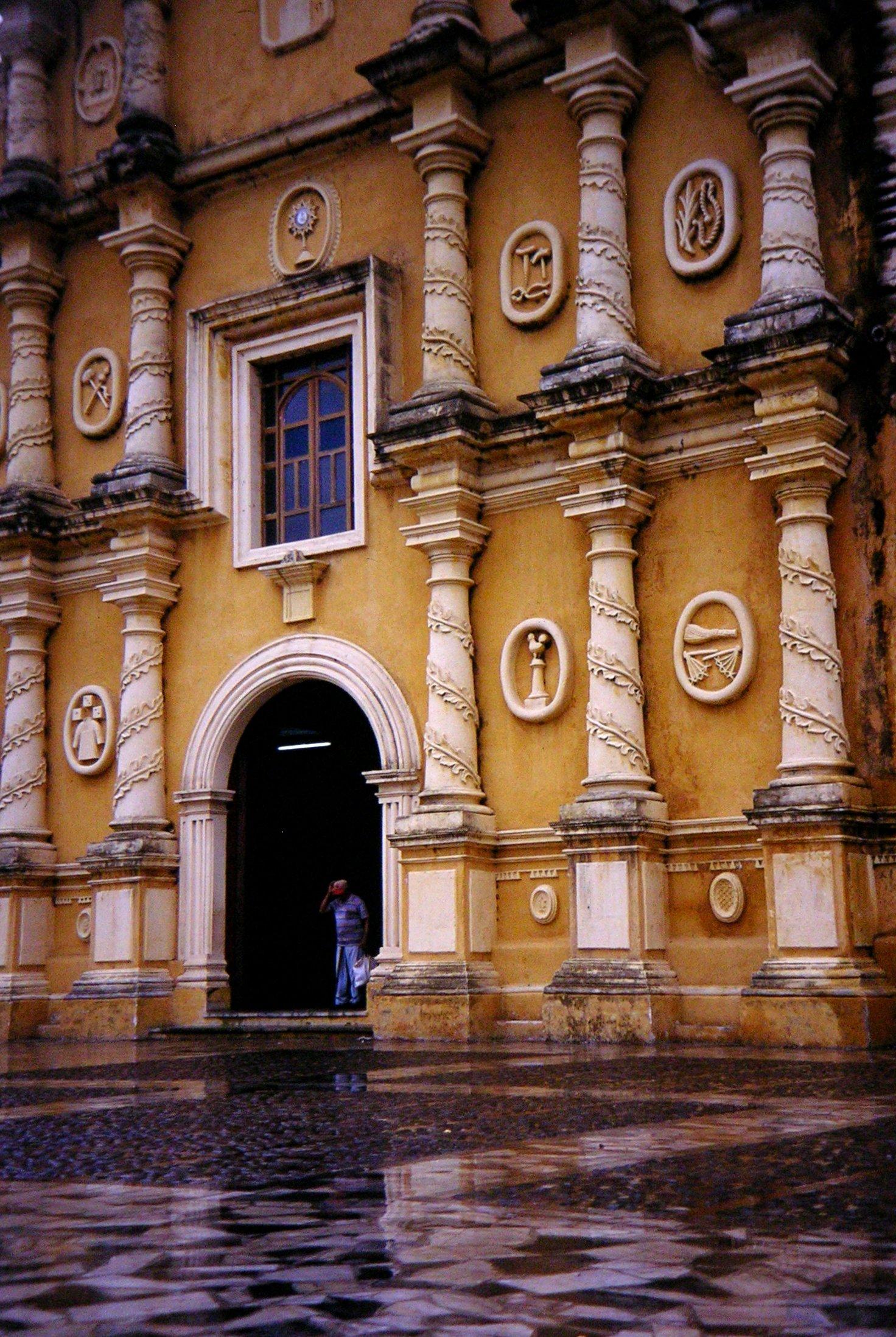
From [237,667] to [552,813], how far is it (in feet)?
A: 12.8

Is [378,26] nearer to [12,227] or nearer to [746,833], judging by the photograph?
[12,227]

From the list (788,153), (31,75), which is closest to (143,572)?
(31,75)

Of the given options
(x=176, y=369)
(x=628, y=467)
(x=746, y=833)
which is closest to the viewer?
(x=746, y=833)

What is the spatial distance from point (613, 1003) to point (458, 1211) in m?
8.18

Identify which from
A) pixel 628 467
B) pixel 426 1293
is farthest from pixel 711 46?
pixel 426 1293

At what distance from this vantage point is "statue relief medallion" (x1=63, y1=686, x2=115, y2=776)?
16703mm

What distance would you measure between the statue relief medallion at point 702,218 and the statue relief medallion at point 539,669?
10.6ft

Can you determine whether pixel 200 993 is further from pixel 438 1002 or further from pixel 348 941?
pixel 438 1002

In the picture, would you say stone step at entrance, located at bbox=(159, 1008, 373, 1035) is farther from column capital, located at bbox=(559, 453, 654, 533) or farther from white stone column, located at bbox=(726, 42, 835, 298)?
white stone column, located at bbox=(726, 42, 835, 298)

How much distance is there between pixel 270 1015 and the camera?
1464cm

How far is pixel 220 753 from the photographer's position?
1591cm

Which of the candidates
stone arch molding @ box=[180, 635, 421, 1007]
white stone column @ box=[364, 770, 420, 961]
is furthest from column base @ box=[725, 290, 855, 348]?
white stone column @ box=[364, 770, 420, 961]

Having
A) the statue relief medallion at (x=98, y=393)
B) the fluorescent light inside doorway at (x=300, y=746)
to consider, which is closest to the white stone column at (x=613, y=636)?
the fluorescent light inside doorway at (x=300, y=746)

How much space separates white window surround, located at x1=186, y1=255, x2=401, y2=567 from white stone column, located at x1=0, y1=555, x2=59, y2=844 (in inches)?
85.9
